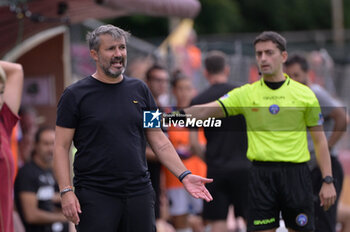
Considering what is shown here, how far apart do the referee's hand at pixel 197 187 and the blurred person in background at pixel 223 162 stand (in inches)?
101

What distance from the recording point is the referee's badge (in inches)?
227

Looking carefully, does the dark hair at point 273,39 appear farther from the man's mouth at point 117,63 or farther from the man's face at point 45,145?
the man's face at point 45,145

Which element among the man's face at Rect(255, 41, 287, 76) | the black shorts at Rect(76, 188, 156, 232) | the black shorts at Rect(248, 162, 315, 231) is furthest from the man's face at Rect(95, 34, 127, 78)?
the black shorts at Rect(248, 162, 315, 231)

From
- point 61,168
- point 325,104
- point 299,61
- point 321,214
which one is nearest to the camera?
point 61,168

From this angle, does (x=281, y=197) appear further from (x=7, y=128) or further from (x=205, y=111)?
(x=7, y=128)

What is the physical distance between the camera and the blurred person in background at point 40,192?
7.60 metres

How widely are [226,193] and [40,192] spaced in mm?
2086

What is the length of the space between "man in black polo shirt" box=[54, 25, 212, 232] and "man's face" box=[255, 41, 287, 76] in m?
1.34

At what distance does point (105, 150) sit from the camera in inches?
186

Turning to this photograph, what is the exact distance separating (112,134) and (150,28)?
111ft

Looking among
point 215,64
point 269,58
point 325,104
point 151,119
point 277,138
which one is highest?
point 215,64

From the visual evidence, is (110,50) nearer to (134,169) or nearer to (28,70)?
(134,169)

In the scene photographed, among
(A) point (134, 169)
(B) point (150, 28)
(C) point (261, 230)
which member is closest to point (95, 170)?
(A) point (134, 169)

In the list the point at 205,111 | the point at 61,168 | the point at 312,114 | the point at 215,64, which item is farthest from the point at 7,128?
the point at 215,64
